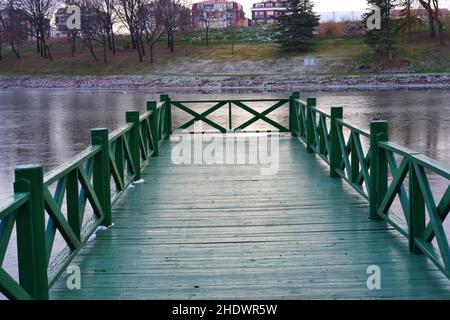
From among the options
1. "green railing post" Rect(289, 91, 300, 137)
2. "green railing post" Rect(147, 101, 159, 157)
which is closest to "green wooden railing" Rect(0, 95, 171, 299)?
"green railing post" Rect(147, 101, 159, 157)

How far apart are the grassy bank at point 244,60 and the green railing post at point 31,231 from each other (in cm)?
5386

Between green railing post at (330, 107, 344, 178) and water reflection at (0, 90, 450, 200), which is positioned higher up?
green railing post at (330, 107, 344, 178)

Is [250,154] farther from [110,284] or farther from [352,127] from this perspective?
[110,284]

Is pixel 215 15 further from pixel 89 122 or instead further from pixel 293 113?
pixel 293 113

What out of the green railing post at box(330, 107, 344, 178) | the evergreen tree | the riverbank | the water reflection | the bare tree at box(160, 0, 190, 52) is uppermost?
the bare tree at box(160, 0, 190, 52)

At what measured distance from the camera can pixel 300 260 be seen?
235 inches

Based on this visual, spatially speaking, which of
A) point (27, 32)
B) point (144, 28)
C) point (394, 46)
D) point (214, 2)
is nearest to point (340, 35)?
point (394, 46)

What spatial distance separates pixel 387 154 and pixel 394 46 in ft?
184

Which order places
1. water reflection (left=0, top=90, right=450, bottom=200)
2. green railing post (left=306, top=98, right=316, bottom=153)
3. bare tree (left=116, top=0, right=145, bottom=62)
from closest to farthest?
green railing post (left=306, top=98, right=316, bottom=153), water reflection (left=0, top=90, right=450, bottom=200), bare tree (left=116, top=0, right=145, bottom=62)

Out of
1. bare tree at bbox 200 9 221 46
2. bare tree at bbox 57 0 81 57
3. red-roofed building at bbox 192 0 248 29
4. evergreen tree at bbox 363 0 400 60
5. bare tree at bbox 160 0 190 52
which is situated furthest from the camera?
red-roofed building at bbox 192 0 248 29

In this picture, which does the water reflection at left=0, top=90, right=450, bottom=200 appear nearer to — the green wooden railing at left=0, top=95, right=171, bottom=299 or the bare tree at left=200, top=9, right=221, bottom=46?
the green wooden railing at left=0, top=95, right=171, bottom=299

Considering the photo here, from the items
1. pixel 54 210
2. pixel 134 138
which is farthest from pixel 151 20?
pixel 54 210

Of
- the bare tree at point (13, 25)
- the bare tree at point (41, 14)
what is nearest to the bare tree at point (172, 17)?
the bare tree at point (41, 14)

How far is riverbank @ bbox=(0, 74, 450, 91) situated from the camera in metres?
50.4
